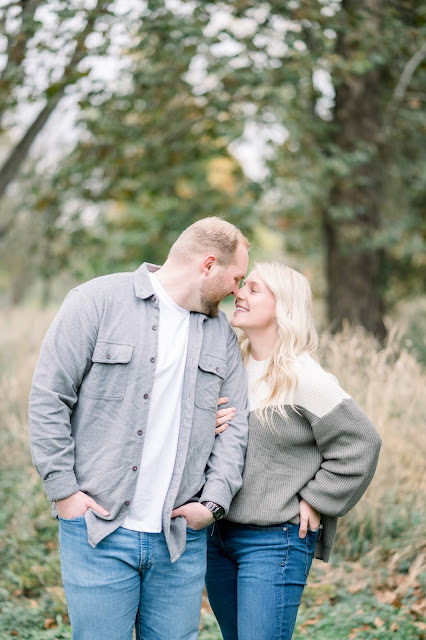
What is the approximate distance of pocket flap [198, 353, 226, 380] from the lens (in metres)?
2.58

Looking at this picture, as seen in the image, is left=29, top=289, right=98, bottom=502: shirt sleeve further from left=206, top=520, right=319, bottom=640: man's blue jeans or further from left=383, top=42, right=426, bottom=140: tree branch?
left=383, top=42, right=426, bottom=140: tree branch

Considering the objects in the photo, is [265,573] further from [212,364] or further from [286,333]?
[286,333]

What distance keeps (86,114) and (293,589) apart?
256 inches

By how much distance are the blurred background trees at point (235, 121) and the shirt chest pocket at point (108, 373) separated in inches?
148

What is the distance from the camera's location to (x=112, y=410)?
2.40 m

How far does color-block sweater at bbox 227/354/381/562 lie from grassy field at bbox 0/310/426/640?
1666 mm

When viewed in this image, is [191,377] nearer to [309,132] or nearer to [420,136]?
[309,132]

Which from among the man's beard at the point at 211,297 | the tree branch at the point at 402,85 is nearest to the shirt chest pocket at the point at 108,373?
the man's beard at the point at 211,297

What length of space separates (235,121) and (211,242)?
16.4 feet

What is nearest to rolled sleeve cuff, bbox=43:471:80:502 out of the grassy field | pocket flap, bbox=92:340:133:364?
pocket flap, bbox=92:340:133:364

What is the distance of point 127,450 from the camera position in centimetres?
238

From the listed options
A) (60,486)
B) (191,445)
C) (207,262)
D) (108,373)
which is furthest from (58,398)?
(207,262)

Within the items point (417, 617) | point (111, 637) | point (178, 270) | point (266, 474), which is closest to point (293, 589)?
point (266, 474)

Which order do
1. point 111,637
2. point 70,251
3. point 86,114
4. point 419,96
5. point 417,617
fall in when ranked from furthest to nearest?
point 70,251 → point 419,96 → point 86,114 → point 417,617 → point 111,637
